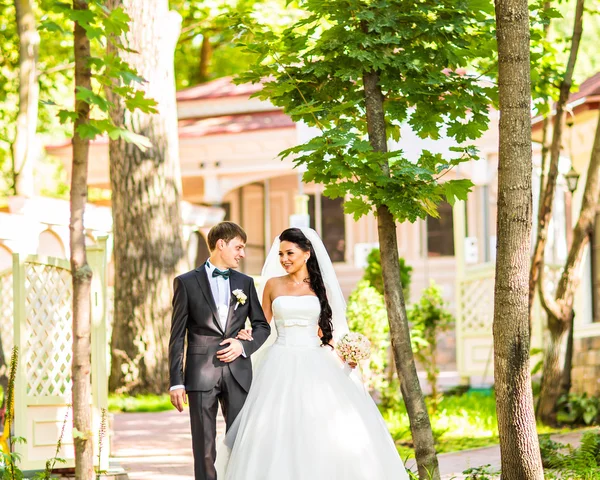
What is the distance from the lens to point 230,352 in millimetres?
6336

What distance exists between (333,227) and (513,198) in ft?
57.9

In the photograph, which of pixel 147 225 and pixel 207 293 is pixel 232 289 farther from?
pixel 147 225

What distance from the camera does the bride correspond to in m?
6.32

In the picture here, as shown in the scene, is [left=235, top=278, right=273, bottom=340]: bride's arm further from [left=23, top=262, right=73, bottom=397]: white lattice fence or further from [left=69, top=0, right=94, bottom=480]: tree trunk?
[left=23, top=262, right=73, bottom=397]: white lattice fence

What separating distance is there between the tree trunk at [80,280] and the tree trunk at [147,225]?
819cm

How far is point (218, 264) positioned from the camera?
6.49 metres

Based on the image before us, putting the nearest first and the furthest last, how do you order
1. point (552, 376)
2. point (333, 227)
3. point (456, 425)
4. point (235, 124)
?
point (456, 425)
point (552, 376)
point (235, 124)
point (333, 227)

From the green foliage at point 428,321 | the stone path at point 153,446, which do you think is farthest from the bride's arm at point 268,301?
the green foliage at point 428,321

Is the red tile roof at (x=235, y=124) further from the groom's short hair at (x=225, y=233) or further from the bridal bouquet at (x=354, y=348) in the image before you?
the groom's short hair at (x=225, y=233)

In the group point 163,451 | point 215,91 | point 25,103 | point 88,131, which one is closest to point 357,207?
point 88,131

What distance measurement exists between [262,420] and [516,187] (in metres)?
2.09

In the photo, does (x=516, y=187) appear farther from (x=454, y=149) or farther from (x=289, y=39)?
(x=289, y=39)

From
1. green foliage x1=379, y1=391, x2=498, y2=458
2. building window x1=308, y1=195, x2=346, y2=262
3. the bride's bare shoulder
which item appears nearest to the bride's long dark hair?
the bride's bare shoulder

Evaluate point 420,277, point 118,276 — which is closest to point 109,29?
point 118,276
